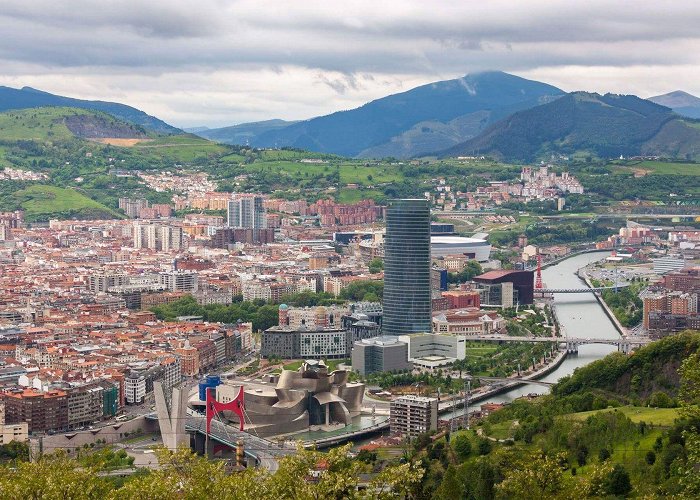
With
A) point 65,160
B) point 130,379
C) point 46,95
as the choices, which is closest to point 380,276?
point 130,379

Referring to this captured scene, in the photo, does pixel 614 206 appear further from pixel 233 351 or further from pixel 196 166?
pixel 233 351

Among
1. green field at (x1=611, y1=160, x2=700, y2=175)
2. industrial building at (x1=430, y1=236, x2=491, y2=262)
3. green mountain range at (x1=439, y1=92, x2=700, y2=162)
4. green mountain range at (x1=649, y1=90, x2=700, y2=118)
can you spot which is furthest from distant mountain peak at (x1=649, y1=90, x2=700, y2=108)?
industrial building at (x1=430, y1=236, x2=491, y2=262)

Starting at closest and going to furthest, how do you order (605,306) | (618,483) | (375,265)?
1. (618,483)
2. (605,306)
3. (375,265)

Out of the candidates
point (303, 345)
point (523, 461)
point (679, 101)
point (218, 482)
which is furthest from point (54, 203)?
point (679, 101)

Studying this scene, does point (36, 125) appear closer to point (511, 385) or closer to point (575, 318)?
point (575, 318)

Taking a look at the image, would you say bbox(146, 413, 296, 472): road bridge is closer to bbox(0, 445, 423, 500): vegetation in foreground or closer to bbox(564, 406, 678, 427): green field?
bbox(564, 406, 678, 427): green field

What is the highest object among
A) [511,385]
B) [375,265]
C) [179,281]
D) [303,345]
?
[375,265]
